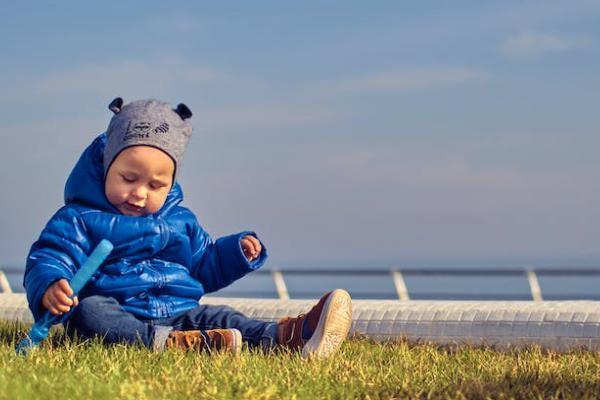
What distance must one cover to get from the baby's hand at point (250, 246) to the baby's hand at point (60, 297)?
4.08ft

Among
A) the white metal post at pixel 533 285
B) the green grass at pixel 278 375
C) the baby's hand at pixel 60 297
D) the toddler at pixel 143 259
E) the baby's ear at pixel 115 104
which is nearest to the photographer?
the green grass at pixel 278 375

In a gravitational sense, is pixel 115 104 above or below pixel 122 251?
above

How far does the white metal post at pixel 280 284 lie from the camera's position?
16891mm

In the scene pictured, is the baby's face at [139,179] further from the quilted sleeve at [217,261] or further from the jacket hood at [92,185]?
the quilted sleeve at [217,261]

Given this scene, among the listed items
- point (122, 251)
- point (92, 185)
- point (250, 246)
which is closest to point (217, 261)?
point (250, 246)

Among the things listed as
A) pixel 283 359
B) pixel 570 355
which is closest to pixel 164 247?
pixel 283 359

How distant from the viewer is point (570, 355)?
24.1ft

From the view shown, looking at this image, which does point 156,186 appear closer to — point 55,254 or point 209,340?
point 55,254

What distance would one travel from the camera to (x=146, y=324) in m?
6.99

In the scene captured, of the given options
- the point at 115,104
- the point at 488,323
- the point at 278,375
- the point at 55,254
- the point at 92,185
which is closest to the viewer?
the point at 278,375

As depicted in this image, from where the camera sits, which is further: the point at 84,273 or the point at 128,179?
the point at 128,179

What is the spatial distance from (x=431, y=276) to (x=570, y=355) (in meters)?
9.61

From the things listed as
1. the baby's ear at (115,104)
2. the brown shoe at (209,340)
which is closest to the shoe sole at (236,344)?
the brown shoe at (209,340)

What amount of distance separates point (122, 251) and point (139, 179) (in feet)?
1.47
